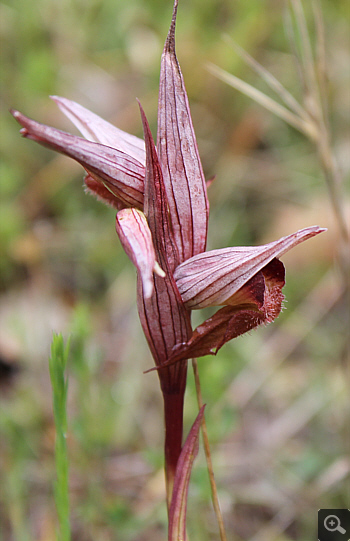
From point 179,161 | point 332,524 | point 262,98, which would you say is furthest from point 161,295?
point 332,524

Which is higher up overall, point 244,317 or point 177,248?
point 177,248

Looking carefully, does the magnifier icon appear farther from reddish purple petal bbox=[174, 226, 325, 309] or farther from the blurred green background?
reddish purple petal bbox=[174, 226, 325, 309]

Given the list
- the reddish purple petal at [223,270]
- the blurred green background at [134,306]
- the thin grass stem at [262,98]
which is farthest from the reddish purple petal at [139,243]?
the thin grass stem at [262,98]

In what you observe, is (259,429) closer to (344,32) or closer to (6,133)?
(6,133)

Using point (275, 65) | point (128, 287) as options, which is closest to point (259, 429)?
point (128, 287)

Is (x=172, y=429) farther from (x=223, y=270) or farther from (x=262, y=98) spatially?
(x=262, y=98)


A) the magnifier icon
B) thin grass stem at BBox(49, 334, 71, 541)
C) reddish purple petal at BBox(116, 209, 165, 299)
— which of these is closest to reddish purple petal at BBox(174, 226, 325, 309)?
reddish purple petal at BBox(116, 209, 165, 299)
